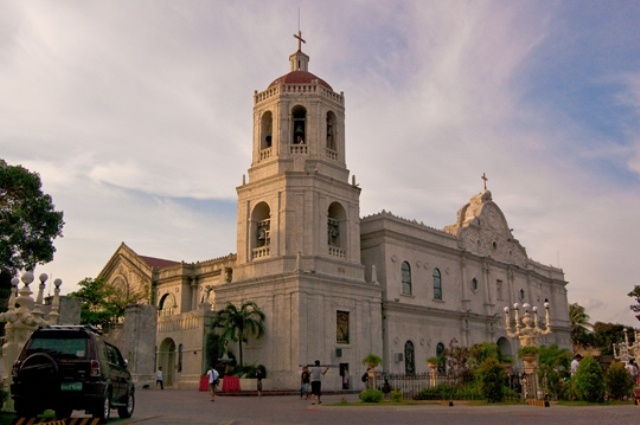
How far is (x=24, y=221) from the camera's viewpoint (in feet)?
105

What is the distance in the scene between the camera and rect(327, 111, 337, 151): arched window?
3666 centimetres

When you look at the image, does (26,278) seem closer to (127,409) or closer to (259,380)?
(127,409)

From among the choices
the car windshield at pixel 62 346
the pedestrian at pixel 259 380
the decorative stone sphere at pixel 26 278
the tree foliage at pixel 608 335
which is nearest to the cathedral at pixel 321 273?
the pedestrian at pixel 259 380

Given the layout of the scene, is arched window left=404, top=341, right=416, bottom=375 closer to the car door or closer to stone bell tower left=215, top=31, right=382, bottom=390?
stone bell tower left=215, top=31, right=382, bottom=390

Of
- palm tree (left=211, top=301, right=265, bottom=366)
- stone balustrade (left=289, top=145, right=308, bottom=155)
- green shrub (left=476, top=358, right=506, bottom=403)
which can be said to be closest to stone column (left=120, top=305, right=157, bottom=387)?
palm tree (left=211, top=301, right=265, bottom=366)

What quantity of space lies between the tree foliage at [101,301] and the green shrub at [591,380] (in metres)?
31.7

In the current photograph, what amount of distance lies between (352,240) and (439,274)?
28.8 feet

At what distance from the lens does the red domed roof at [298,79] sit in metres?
36.4

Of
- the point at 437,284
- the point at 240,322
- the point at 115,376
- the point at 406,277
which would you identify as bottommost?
the point at 115,376

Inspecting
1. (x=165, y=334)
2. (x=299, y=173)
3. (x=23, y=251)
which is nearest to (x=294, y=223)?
(x=299, y=173)

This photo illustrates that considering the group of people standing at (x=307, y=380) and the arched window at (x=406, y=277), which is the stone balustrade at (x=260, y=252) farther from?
the arched window at (x=406, y=277)

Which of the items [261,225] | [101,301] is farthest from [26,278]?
[101,301]

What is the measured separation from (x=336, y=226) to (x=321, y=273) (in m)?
4.23

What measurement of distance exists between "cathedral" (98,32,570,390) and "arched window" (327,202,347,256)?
0.06 metres
